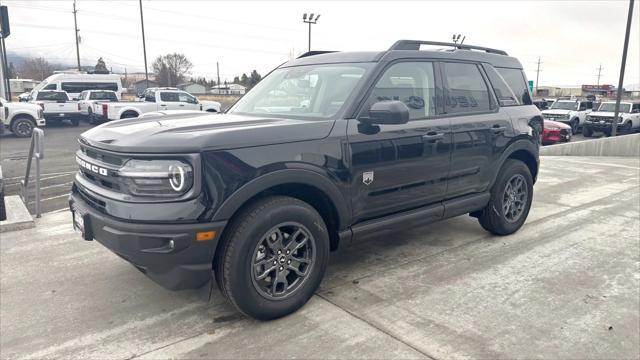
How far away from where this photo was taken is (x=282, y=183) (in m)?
3.13

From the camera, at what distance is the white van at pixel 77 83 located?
84.3 ft

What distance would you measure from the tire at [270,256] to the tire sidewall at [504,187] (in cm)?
234

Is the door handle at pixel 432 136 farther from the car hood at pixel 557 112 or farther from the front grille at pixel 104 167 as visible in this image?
the car hood at pixel 557 112

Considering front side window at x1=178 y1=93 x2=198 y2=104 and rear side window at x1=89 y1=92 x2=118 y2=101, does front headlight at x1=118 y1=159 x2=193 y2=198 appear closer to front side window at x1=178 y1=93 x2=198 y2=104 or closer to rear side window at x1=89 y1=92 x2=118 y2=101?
front side window at x1=178 y1=93 x2=198 y2=104

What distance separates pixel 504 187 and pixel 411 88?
5.57 ft

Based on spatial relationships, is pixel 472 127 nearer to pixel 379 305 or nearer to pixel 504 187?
pixel 504 187

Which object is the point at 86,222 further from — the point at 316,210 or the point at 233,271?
the point at 316,210

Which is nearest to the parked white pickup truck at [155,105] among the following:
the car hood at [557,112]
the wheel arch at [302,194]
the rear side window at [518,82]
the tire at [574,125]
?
the rear side window at [518,82]

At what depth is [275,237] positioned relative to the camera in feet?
10.7

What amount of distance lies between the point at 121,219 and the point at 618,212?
20.6 feet

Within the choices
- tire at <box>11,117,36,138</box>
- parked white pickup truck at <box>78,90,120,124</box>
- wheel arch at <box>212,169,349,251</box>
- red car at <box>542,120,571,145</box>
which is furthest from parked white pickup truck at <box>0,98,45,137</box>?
red car at <box>542,120,571,145</box>

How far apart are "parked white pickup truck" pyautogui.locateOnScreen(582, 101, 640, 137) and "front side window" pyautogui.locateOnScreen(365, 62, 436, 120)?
2364cm

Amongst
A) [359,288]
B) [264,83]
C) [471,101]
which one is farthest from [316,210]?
[471,101]

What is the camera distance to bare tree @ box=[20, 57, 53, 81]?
75.4m
